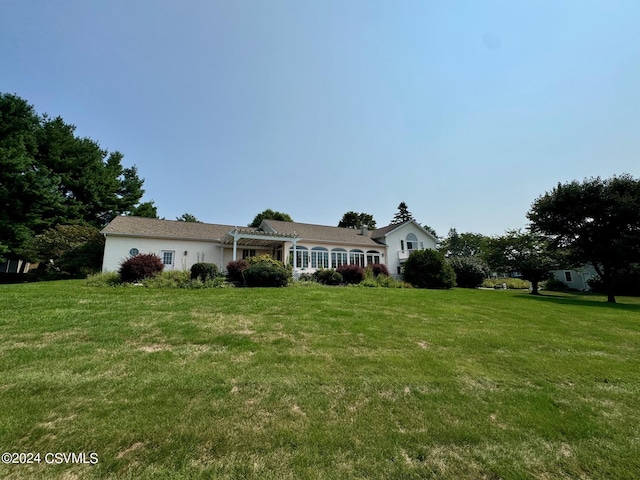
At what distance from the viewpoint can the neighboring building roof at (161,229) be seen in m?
19.5

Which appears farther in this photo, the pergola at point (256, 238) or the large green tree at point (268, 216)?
the large green tree at point (268, 216)

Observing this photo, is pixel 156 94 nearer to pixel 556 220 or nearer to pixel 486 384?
pixel 486 384

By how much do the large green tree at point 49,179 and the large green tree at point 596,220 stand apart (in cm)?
3867

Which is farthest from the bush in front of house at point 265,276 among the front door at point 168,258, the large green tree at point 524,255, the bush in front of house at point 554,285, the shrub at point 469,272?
the bush in front of house at point 554,285

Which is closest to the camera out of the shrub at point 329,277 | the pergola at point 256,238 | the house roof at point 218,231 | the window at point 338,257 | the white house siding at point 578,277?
the shrub at point 329,277

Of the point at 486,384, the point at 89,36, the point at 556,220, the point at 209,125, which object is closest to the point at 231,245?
the point at 209,125

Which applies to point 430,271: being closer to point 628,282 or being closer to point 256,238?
point 256,238

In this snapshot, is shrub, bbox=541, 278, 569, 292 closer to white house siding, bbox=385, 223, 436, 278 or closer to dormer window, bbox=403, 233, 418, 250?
white house siding, bbox=385, 223, 436, 278

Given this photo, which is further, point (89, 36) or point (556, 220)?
point (556, 220)

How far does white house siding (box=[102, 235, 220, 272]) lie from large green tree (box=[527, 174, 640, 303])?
2488 centimetres

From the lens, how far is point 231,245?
2273cm

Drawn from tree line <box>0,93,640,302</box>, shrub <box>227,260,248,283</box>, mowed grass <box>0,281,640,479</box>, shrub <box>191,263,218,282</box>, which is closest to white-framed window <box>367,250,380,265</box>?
tree line <box>0,93,640,302</box>

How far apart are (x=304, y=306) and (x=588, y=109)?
14.9 m

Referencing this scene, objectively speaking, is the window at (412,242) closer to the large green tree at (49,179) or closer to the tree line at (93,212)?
the tree line at (93,212)
